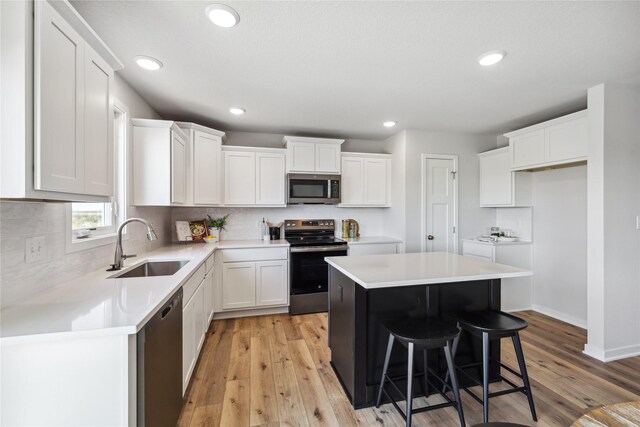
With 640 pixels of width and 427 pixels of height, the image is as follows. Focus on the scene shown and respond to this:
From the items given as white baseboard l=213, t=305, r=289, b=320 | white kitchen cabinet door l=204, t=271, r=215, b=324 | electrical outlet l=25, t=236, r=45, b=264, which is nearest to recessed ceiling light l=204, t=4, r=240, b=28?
electrical outlet l=25, t=236, r=45, b=264

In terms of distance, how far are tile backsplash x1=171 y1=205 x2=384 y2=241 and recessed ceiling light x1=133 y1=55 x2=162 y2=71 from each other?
2016mm

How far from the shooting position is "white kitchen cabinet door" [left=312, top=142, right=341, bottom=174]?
3891 mm

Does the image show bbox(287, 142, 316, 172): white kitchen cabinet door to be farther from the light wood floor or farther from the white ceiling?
the light wood floor

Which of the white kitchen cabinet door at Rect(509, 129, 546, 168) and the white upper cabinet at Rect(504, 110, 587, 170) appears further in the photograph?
the white kitchen cabinet door at Rect(509, 129, 546, 168)

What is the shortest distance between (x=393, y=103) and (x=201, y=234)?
9.24ft

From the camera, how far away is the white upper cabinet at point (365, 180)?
4.10 m

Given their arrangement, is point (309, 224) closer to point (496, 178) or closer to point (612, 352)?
point (496, 178)

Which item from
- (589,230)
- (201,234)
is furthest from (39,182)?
(589,230)

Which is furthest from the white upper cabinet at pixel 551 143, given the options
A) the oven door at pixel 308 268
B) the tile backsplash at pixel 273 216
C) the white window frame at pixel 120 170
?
the white window frame at pixel 120 170

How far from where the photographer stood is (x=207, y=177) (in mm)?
3387

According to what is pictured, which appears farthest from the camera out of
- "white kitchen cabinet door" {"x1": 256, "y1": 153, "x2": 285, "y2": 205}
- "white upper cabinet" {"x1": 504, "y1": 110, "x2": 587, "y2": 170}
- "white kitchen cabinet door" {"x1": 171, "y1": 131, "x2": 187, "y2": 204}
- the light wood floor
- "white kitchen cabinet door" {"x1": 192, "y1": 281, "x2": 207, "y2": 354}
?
"white kitchen cabinet door" {"x1": 256, "y1": 153, "x2": 285, "y2": 205}

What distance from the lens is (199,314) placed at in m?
2.40

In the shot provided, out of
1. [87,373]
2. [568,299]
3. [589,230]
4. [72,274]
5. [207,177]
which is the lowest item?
[568,299]

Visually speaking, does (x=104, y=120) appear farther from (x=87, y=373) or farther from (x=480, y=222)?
(x=480, y=222)
